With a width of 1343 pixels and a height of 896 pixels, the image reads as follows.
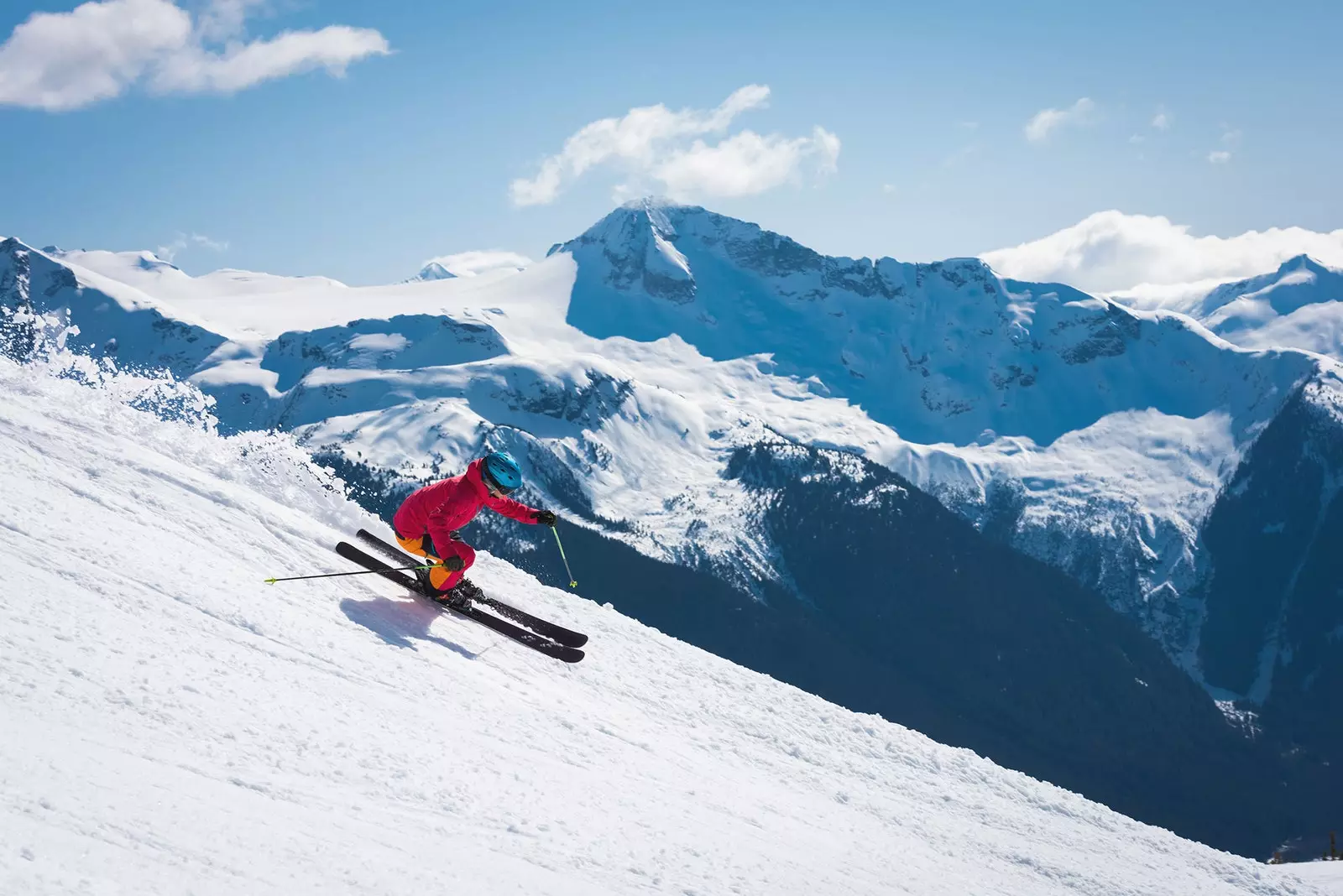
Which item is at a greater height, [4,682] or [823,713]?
[823,713]

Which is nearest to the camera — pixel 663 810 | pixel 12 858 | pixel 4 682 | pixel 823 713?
pixel 12 858

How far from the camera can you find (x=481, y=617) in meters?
15.6

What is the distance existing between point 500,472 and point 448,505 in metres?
1.00

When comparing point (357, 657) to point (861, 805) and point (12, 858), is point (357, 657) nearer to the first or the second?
point (12, 858)

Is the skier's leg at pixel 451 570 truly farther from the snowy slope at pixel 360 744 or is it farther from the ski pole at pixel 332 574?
the snowy slope at pixel 360 744

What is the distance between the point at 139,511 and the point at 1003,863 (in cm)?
1411

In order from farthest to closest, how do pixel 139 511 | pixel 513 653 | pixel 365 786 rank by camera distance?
1. pixel 513 653
2. pixel 139 511
3. pixel 365 786

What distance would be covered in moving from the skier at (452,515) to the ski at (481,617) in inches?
8.2

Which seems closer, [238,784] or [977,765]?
[238,784]

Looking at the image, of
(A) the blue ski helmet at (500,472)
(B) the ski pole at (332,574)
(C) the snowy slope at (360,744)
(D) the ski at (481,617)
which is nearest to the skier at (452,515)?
(A) the blue ski helmet at (500,472)

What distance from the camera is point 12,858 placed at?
6.17 meters

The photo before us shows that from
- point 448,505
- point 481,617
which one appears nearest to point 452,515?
point 448,505

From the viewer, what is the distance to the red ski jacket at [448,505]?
14.9m

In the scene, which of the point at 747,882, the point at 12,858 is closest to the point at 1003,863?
the point at 747,882
